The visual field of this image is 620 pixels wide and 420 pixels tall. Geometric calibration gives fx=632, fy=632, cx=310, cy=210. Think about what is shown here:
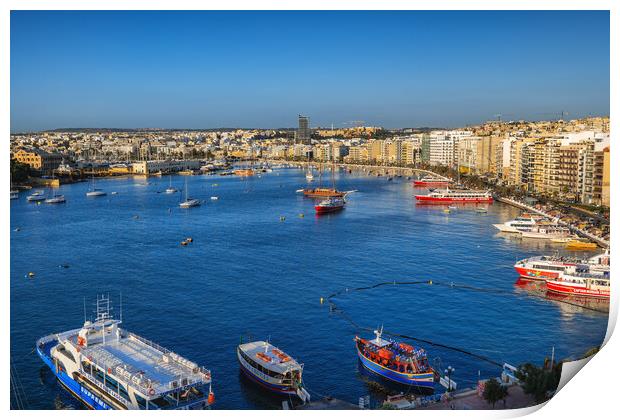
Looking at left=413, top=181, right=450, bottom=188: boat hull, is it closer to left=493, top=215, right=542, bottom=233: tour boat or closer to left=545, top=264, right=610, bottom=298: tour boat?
left=493, top=215, right=542, bottom=233: tour boat

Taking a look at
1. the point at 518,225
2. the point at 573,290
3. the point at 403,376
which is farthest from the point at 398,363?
the point at 518,225

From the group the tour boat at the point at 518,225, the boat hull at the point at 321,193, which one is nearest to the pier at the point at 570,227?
the tour boat at the point at 518,225

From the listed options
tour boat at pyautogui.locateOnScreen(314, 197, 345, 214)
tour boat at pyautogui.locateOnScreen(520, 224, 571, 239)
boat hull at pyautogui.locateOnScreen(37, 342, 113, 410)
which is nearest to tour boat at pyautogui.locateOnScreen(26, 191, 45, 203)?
tour boat at pyautogui.locateOnScreen(314, 197, 345, 214)

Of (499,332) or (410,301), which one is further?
(410,301)

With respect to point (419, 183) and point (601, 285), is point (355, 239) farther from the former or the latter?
point (419, 183)

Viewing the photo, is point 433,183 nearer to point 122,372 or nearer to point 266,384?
point 266,384

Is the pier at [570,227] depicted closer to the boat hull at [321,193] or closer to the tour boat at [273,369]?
the boat hull at [321,193]

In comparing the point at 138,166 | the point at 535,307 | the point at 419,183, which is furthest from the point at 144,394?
the point at 138,166
